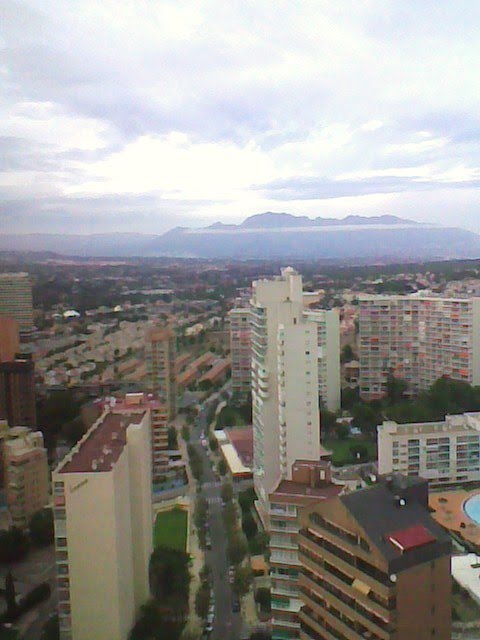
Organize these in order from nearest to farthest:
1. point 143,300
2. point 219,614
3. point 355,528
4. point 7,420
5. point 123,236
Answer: point 355,528
point 219,614
point 7,420
point 123,236
point 143,300

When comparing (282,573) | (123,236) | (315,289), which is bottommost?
(282,573)

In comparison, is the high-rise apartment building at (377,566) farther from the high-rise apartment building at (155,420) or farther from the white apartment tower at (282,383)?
the high-rise apartment building at (155,420)

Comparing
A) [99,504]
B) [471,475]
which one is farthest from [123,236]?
[471,475]

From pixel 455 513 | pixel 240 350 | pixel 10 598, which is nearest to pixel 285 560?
pixel 10 598

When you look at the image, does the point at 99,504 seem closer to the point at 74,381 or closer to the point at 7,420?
the point at 7,420

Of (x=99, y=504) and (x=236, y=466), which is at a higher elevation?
(x=99, y=504)

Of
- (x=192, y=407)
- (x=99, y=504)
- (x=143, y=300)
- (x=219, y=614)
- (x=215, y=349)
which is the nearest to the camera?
(x=99, y=504)

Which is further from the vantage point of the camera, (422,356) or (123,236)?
(422,356)
